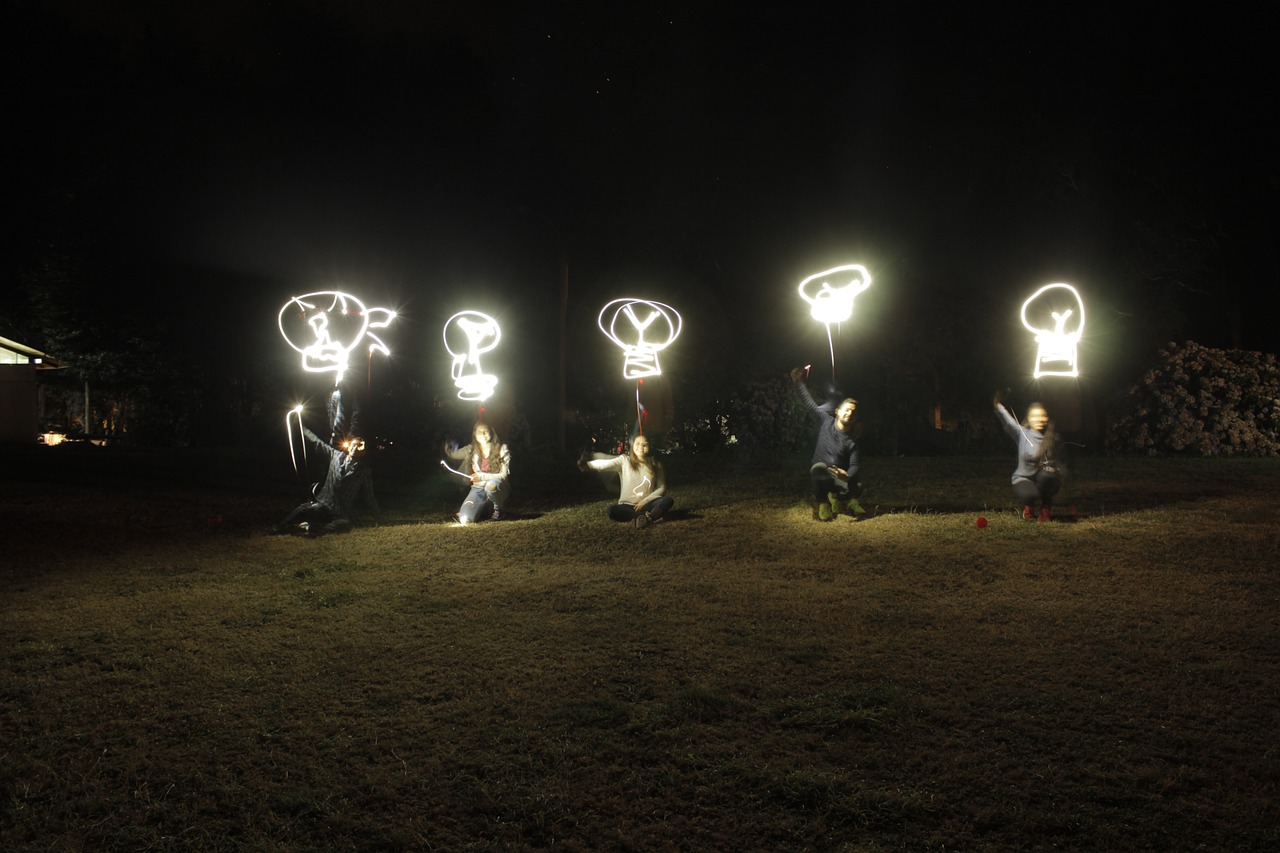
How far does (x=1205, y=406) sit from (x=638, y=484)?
1435 cm

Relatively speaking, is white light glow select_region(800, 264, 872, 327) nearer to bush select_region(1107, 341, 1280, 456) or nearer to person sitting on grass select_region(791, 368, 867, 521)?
person sitting on grass select_region(791, 368, 867, 521)

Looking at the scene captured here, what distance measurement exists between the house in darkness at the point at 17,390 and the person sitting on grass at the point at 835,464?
988 inches

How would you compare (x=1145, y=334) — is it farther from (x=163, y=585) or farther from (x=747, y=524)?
(x=163, y=585)

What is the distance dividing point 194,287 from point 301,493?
1680 cm

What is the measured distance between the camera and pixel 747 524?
36.6 ft

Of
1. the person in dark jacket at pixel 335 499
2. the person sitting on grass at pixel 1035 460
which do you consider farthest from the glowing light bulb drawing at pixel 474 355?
the person sitting on grass at pixel 1035 460

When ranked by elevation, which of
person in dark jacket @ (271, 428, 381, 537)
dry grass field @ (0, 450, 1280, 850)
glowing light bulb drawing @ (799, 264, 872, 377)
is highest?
glowing light bulb drawing @ (799, 264, 872, 377)

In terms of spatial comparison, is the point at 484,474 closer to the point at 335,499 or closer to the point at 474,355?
the point at 335,499

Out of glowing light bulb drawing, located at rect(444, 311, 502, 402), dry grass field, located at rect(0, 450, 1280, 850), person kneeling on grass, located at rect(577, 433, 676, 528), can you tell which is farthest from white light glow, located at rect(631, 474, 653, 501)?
glowing light bulb drawing, located at rect(444, 311, 502, 402)

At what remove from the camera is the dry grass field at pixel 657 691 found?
13.1 ft

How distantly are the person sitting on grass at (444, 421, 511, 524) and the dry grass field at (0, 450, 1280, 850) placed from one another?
1.54 metres

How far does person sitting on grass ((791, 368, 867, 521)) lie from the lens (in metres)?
11.2

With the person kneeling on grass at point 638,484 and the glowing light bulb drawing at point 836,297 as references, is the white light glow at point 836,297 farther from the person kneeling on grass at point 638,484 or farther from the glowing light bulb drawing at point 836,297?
the person kneeling on grass at point 638,484

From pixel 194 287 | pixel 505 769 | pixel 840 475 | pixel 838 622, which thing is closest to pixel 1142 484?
pixel 840 475
